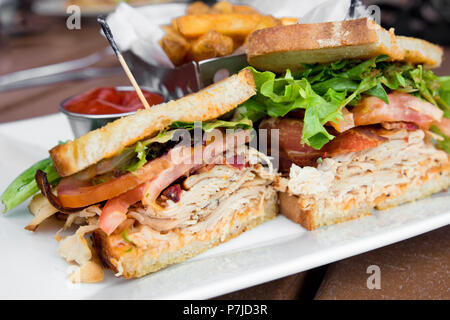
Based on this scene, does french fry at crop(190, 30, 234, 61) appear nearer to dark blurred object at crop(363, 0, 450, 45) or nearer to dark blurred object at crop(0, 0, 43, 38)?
dark blurred object at crop(363, 0, 450, 45)

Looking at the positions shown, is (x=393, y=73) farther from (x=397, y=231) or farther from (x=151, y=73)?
(x=151, y=73)

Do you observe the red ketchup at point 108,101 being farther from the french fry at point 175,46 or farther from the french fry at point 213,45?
the french fry at point 213,45

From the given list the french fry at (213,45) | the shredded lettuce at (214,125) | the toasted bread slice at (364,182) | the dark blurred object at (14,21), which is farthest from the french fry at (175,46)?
the dark blurred object at (14,21)

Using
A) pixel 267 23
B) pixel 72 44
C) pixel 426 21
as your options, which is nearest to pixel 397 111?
pixel 267 23

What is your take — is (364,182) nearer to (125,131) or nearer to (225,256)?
(225,256)

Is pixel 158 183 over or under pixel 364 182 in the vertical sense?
over

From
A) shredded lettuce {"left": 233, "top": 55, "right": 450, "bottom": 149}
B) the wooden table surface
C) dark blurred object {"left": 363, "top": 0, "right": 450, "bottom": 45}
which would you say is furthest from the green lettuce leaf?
dark blurred object {"left": 363, "top": 0, "right": 450, "bottom": 45}
